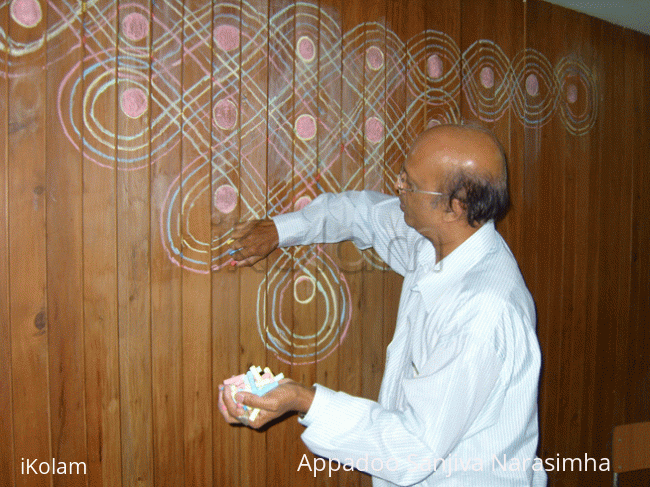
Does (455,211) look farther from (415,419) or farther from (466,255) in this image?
(415,419)

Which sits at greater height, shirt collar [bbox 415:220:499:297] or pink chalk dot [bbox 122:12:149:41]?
pink chalk dot [bbox 122:12:149:41]

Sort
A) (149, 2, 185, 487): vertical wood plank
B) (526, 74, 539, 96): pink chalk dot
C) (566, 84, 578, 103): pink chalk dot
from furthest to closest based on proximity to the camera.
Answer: (566, 84, 578, 103): pink chalk dot → (526, 74, 539, 96): pink chalk dot → (149, 2, 185, 487): vertical wood plank

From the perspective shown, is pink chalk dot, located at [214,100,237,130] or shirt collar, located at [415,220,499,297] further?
pink chalk dot, located at [214,100,237,130]

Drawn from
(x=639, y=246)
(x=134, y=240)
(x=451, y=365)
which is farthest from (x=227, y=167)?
(x=639, y=246)

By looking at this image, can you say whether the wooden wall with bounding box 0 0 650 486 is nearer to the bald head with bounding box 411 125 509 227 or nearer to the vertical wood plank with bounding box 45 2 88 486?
the vertical wood plank with bounding box 45 2 88 486

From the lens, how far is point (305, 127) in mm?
1677

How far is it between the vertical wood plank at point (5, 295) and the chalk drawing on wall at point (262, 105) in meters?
0.02

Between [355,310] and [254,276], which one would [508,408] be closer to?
[355,310]

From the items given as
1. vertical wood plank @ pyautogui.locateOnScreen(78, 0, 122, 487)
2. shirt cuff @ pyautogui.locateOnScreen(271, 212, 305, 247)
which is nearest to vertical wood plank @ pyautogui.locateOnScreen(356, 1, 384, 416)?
shirt cuff @ pyautogui.locateOnScreen(271, 212, 305, 247)

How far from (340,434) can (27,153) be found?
1.07 metres

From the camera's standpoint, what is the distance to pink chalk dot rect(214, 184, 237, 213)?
5.08 ft

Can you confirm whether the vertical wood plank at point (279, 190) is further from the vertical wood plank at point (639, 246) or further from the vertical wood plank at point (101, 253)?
the vertical wood plank at point (639, 246)

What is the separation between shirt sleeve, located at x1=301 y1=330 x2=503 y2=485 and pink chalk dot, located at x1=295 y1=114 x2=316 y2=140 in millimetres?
906

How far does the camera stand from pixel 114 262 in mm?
1414
